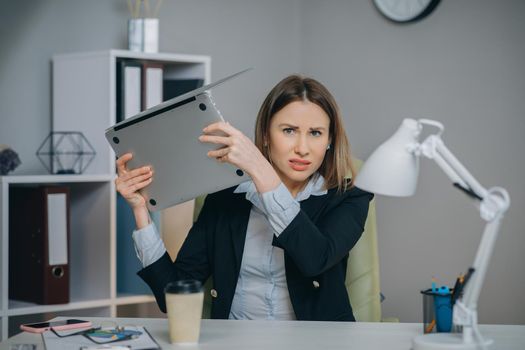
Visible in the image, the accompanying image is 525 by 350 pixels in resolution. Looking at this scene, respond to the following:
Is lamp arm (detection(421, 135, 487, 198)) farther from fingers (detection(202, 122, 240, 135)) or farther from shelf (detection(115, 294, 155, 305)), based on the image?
shelf (detection(115, 294, 155, 305))

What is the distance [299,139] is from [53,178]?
1067mm

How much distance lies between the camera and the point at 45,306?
2.62 meters

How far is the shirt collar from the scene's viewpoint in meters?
2.00

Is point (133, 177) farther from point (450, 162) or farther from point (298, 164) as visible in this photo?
point (450, 162)

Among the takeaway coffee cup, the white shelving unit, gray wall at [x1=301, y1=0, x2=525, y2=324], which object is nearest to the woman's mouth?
the takeaway coffee cup

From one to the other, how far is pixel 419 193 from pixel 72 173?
1371 millimetres

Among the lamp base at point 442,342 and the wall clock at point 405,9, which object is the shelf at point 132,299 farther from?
the lamp base at point 442,342

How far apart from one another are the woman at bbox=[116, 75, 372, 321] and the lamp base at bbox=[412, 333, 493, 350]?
17.8 inches

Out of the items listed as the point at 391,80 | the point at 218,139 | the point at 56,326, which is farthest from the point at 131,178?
the point at 391,80

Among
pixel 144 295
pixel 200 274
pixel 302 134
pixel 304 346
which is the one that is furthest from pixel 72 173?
pixel 304 346

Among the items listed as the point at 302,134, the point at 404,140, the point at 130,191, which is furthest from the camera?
the point at 302,134

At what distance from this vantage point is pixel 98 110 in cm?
278

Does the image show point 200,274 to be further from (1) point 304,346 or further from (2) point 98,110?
(2) point 98,110

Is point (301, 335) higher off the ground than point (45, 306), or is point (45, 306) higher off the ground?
point (301, 335)
